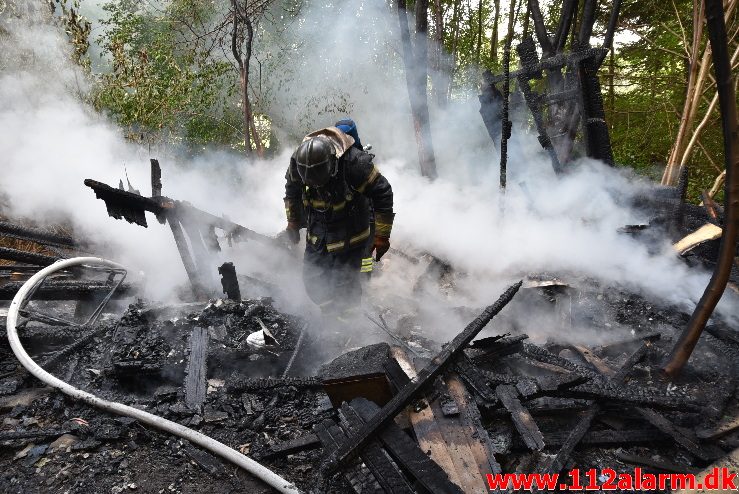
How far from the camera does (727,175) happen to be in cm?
273

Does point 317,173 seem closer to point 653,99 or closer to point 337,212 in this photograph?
point 337,212

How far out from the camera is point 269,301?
5.00m

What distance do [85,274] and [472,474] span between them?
5.82 meters

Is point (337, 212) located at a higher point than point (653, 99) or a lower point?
lower

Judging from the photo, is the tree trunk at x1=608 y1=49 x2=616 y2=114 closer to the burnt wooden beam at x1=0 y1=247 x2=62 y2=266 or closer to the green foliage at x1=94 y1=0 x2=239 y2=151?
the green foliage at x1=94 y1=0 x2=239 y2=151

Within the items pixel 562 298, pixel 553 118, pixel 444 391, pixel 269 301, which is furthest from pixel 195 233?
pixel 553 118

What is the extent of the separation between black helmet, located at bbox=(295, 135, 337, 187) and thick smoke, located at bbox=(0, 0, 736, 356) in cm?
214

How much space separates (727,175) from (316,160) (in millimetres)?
3215

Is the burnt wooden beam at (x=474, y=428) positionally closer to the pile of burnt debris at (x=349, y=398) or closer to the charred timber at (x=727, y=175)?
the pile of burnt debris at (x=349, y=398)

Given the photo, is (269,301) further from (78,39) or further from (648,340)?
(78,39)

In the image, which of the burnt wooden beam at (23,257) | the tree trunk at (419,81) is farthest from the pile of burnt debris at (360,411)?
the tree trunk at (419,81)

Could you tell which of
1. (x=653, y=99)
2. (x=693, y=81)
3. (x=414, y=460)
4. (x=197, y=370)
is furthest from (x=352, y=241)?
(x=653, y=99)

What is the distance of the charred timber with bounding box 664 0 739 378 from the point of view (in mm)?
2404

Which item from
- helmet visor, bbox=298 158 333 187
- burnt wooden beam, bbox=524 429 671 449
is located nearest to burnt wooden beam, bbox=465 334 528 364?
burnt wooden beam, bbox=524 429 671 449
